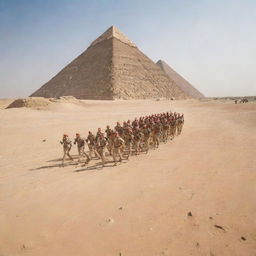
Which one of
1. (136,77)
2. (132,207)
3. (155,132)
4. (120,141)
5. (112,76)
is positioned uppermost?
(136,77)

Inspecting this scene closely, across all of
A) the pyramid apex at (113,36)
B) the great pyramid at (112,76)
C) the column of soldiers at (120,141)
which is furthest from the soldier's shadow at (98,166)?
the pyramid apex at (113,36)

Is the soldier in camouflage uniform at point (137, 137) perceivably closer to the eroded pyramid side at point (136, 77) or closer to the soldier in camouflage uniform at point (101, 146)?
the soldier in camouflage uniform at point (101, 146)

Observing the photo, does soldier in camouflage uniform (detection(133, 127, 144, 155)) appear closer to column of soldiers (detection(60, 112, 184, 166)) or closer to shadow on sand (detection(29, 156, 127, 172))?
column of soldiers (detection(60, 112, 184, 166))

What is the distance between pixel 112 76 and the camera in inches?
→ 3383

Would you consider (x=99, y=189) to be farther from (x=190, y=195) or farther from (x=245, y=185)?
(x=245, y=185)

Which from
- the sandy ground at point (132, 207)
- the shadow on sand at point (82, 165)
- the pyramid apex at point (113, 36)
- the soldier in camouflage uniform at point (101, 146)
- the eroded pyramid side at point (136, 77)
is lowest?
the shadow on sand at point (82, 165)

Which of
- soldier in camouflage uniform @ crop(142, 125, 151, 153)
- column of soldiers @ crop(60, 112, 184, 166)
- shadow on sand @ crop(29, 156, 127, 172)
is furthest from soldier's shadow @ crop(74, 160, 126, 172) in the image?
soldier in camouflage uniform @ crop(142, 125, 151, 153)

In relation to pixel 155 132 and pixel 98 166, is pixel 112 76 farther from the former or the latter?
pixel 98 166

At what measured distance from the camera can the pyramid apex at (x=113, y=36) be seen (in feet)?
363

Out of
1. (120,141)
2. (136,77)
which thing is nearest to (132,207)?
(120,141)

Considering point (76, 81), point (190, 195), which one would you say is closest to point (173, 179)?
point (190, 195)

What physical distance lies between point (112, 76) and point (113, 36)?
97.1 feet

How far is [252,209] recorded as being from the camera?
541cm

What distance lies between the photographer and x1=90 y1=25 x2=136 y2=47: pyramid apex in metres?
111
